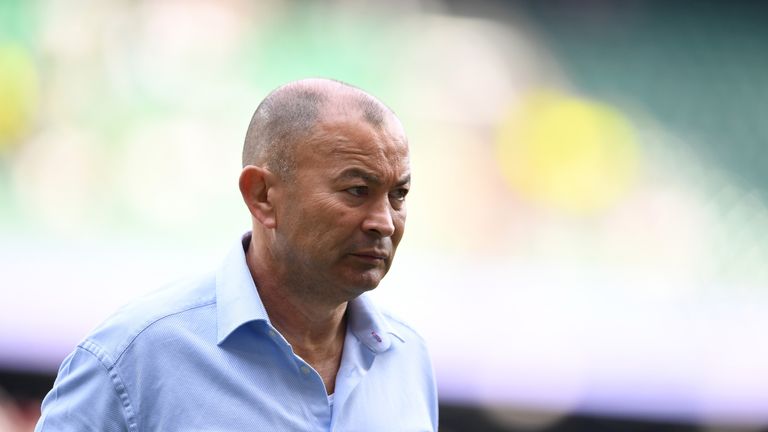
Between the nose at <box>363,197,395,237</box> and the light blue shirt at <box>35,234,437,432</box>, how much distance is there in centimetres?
26

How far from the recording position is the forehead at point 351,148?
191cm

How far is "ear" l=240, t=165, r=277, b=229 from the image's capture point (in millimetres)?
1990

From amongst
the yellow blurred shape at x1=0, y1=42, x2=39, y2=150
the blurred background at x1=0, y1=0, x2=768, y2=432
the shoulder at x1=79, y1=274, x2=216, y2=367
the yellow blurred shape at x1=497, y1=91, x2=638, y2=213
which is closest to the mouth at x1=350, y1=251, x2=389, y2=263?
the shoulder at x1=79, y1=274, x2=216, y2=367

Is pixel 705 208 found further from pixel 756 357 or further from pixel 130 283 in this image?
pixel 130 283

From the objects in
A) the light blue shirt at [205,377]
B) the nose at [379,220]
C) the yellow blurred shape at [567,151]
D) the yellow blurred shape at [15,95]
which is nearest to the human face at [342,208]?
the nose at [379,220]

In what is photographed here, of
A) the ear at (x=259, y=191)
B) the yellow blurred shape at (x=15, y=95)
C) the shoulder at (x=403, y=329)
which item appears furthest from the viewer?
the yellow blurred shape at (x=15, y=95)

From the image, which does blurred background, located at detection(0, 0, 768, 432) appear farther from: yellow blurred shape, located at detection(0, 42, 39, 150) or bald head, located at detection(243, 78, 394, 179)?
bald head, located at detection(243, 78, 394, 179)

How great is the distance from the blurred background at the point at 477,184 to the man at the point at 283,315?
2.19m

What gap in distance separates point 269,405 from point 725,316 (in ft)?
9.97

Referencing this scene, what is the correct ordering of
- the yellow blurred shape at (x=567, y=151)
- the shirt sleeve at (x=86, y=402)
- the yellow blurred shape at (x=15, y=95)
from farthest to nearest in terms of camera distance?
the yellow blurred shape at (x=567, y=151)
the yellow blurred shape at (x=15, y=95)
the shirt sleeve at (x=86, y=402)

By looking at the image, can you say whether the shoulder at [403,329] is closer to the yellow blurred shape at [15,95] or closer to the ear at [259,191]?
the ear at [259,191]

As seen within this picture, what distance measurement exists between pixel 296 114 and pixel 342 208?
0.72 feet

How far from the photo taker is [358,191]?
192 centimetres

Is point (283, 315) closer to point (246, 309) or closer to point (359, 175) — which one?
point (246, 309)
